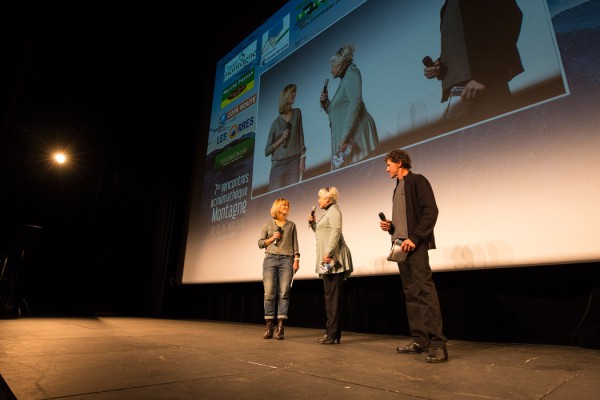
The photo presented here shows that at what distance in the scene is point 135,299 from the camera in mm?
6562

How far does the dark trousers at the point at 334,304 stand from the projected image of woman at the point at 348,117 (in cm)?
137

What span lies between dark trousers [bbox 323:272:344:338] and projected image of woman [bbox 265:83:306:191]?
68.6 inches

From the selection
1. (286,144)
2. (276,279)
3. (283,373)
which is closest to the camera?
(283,373)

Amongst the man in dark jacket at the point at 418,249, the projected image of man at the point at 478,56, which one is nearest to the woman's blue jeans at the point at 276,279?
the man in dark jacket at the point at 418,249

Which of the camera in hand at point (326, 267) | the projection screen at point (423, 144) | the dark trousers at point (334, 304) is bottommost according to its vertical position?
the dark trousers at point (334, 304)

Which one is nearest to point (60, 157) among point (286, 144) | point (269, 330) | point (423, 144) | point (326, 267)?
point (286, 144)

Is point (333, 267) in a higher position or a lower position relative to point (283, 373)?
higher

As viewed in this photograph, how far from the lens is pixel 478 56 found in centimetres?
287

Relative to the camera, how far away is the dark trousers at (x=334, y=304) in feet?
8.62

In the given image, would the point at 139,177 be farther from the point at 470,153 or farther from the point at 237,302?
the point at 470,153

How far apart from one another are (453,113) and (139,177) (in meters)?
6.18

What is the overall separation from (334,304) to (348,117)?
6.40ft

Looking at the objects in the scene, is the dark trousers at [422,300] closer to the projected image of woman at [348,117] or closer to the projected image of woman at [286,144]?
the projected image of woman at [348,117]

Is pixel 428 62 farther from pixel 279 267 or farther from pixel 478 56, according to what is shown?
pixel 279 267
